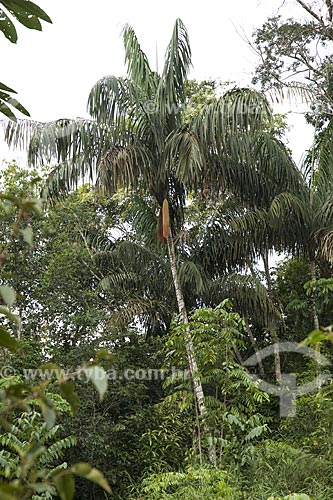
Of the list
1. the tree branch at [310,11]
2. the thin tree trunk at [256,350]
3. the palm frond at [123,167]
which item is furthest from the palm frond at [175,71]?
the thin tree trunk at [256,350]

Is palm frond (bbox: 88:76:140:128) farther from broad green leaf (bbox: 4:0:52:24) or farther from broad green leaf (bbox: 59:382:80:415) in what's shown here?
broad green leaf (bbox: 59:382:80:415)

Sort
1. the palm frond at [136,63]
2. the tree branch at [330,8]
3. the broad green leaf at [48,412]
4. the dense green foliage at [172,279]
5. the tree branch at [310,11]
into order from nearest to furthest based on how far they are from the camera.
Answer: the broad green leaf at [48,412] < the dense green foliage at [172,279] < the palm frond at [136,63] < the tree branch at [330,8] < the tree branch at [310,11]

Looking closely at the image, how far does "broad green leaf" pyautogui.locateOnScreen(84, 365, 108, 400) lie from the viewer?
663mm

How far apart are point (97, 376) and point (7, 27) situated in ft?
1.31

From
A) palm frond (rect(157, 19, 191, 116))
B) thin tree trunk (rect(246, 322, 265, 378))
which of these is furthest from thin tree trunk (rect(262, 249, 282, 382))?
palm frond (rect(157, 19, 191, 116))

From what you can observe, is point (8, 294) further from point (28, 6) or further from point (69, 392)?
point (28, 6)

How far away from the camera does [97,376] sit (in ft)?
2.25

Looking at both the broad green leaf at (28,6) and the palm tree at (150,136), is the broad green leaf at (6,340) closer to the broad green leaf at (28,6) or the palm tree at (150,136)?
the broad green leaf at (28,6)

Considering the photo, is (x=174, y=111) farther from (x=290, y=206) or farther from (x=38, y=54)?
(x=38, y=54)

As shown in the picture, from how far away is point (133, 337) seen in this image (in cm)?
1023

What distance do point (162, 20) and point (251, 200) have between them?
3455 millimetres

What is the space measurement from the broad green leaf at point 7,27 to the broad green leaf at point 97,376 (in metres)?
0.38

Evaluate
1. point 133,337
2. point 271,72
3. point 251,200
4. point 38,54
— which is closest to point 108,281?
point 133,337

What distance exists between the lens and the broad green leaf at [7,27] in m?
0.86
